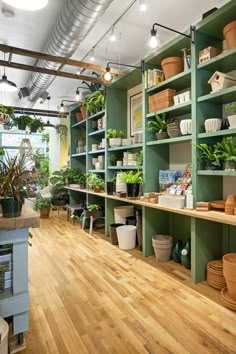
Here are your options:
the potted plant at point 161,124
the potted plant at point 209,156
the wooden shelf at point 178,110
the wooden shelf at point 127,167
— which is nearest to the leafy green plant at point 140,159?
the wooden shelf at point 127,167

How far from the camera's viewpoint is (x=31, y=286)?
8.46 ft

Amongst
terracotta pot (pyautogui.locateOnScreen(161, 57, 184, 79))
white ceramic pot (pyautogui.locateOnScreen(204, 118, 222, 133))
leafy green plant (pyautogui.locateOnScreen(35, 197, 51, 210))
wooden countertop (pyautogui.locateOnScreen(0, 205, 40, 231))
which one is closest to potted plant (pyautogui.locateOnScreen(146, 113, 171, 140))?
terracotta pot (pyautogui.locateOnScreen(161, 57, 184, 79))

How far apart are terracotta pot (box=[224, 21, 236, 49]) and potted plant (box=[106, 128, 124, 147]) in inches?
90.1

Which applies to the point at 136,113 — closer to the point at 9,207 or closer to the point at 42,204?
the point at 9,207

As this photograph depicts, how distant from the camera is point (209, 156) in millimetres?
2520

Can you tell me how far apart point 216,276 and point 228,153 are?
1236 millimetres

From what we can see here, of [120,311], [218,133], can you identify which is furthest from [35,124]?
[120,311]

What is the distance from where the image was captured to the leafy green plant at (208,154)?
246 cm

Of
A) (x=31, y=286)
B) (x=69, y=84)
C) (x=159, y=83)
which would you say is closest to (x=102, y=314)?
(x=31, y=286)

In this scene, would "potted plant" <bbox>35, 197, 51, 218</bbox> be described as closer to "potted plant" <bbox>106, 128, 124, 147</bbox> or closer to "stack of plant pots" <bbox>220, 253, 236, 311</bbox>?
"potted plant" <bbox>106, 128, 124, 147</bbox>

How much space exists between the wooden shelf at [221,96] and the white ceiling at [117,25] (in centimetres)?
113

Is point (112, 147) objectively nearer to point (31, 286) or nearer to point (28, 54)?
point (28, 54)

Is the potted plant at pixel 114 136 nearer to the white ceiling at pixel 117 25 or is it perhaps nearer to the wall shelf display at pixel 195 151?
the wall shelf display at pixel 195 151

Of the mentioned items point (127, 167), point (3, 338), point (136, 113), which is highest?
point (136, 113)
